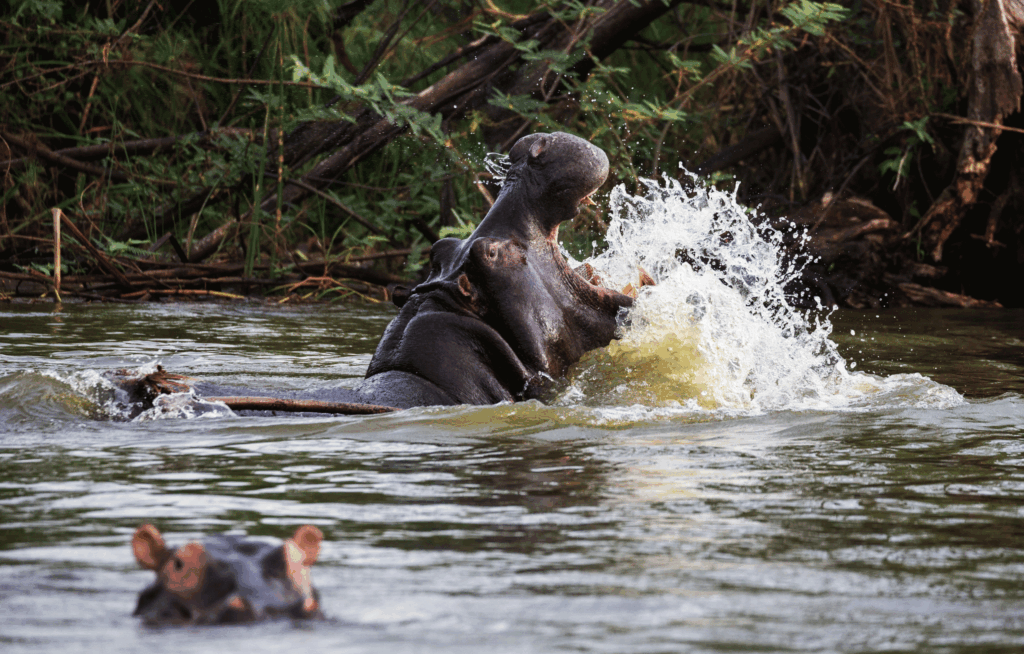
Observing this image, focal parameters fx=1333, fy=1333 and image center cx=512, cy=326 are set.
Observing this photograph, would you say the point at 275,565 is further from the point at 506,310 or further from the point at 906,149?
the point at 906,149

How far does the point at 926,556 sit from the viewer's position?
7.97 feet

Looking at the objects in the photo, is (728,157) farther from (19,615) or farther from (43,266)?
(19,615)

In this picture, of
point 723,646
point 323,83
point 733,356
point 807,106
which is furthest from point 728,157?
point 723,646

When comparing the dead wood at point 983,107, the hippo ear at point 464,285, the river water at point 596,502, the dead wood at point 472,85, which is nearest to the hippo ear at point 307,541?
the river water at point 596,502

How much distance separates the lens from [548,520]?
8.77 feet

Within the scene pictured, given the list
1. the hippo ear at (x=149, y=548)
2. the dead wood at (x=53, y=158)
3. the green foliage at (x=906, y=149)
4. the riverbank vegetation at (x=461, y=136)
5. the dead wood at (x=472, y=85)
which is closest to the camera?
the hippo ear at (x=149, y=548)

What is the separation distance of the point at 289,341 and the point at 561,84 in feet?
14.2

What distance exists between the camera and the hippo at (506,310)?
3973 mm

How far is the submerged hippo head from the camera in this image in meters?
3.99

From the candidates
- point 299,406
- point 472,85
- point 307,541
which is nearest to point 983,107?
point 472,85

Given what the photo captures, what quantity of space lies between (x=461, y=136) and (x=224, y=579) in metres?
7.98

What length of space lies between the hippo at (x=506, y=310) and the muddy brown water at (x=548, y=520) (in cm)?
15

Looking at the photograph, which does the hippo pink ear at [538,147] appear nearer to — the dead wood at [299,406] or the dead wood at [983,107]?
the dead wood at [299,406]

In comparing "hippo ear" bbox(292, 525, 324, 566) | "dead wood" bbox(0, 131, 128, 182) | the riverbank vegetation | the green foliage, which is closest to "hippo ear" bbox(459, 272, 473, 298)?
"hippo ear" bbox(292, 525, 324, 566)
